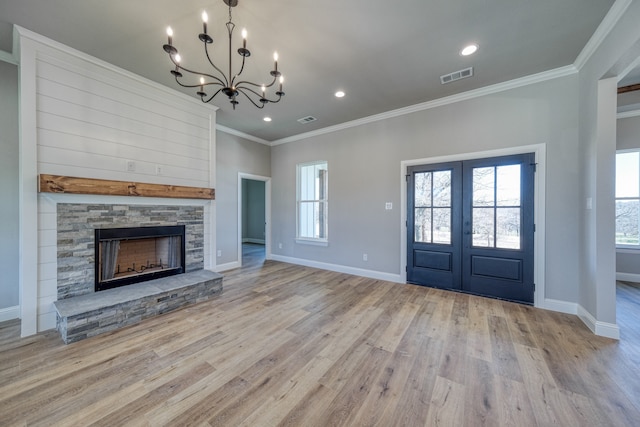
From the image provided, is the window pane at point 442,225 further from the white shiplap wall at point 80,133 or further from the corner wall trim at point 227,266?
the white shiplap wall at point 80,133

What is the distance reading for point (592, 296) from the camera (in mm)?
2602

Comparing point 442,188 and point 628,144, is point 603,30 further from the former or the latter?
point 628,144

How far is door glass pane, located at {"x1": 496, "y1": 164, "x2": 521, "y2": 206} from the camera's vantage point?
3347 millimetres

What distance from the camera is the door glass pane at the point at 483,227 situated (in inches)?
138

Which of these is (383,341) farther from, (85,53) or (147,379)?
(85,53)

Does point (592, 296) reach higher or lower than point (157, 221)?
lower

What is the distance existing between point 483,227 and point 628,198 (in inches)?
123

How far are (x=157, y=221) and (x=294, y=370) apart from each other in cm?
299

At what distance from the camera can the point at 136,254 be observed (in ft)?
11.5

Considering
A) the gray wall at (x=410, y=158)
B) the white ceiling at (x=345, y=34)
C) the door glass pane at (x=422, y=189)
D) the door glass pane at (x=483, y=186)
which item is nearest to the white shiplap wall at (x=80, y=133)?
the white ceiling at (x=345, y=34)

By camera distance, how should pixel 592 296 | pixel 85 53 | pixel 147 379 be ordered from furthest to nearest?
pixel 85 53 → pixel 592 296 → pixel 147 379

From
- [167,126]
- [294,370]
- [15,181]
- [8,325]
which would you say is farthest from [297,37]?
[8,325]

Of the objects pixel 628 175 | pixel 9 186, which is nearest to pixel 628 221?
pixel 628 175

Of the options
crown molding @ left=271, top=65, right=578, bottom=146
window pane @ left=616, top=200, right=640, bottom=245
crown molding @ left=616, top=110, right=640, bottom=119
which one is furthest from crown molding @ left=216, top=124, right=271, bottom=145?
window pane @ left=616, top=200, right=640, bottom=245
